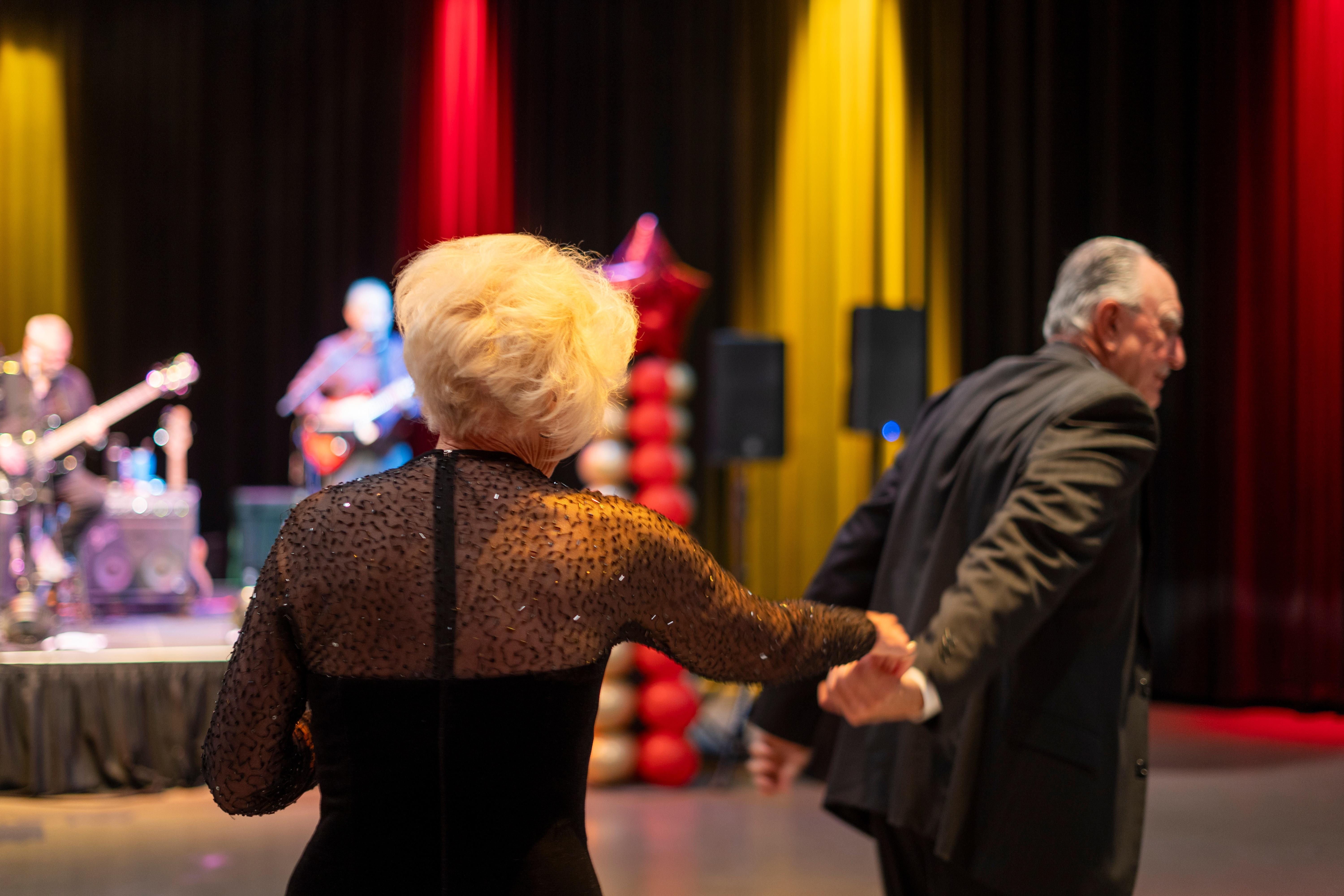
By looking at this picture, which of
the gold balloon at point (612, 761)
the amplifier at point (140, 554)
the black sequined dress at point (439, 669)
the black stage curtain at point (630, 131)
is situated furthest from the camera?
the black stage curtain at point (630, 131)

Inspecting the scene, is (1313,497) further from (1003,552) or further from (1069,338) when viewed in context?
(1003,552)

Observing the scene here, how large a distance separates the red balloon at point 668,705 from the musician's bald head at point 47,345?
9.93ft

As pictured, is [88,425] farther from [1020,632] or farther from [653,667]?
[1020,632]

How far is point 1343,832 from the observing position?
425 centimetres

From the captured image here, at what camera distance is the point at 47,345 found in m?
5.60

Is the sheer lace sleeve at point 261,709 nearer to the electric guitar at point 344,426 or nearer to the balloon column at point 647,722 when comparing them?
the balloon column at point 647,722

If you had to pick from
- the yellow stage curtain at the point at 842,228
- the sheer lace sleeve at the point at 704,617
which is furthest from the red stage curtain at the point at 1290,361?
the sheer lace sleeve at the point at 704,617

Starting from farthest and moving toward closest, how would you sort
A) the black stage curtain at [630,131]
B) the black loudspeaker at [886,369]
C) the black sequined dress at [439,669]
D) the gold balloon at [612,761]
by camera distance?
the black stage curtain at [630,131]
the black loudspeaker at [886,369]
the gold balloon at [612,761]
the black sequined dress at [439,669]

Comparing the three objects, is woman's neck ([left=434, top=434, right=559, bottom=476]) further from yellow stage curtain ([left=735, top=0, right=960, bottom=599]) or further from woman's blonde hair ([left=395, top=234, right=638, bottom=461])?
yellow stage curtain ([left=735, top=0, right=960, bottom=599])

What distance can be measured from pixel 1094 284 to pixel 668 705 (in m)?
3.06

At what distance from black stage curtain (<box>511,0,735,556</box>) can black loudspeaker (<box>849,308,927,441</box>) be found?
2.44m

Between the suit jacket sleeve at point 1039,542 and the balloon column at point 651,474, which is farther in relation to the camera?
the balloon column at point 651,474

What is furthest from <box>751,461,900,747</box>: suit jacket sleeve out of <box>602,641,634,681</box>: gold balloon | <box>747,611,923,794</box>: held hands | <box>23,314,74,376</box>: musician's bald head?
<box>23,314,74,376</box>: musician's bald head

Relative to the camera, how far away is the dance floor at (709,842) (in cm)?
363
